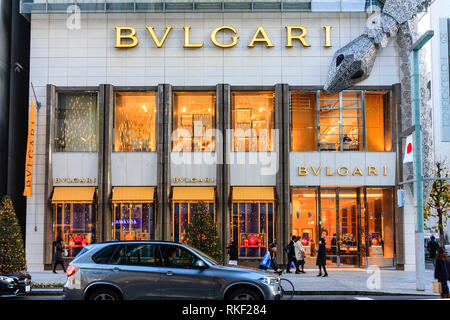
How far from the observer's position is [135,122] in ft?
88.7

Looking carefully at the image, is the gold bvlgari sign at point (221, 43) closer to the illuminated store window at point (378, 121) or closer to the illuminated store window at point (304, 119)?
the illuminated store window at point (304, 119)

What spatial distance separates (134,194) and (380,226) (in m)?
12.2

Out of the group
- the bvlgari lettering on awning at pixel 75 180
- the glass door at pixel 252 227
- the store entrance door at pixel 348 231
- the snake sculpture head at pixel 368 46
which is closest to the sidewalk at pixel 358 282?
the store entrance door at pixel 348 231

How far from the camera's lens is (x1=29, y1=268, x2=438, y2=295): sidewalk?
18.1m

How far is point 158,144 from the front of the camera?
26266mm

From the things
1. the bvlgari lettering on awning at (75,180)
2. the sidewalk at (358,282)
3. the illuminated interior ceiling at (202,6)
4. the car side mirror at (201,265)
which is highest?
the illuminated interior ceiling at (202,6)

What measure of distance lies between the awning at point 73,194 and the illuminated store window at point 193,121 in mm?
4673

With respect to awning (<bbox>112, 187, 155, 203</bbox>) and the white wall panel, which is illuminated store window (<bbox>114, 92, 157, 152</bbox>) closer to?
the white wall panel

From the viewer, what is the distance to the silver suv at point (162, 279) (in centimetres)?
1177

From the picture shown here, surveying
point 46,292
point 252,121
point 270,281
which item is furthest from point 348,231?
point 270,281

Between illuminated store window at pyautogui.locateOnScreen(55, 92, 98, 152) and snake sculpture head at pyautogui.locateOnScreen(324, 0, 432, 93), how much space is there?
11796 millimetres

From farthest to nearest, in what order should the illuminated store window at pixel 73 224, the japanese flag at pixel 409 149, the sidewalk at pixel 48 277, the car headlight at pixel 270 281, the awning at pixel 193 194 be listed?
1. the illuminated store window at pixel 73 224
2. the awning at pixel 193 194
3. the sidewalk at pixel 48 277
4. the japanese flag at pixel 409 149
5. the car headlight at pixel 270 281

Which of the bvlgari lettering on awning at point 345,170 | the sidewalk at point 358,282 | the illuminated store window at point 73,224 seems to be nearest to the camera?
the sidewalk at point 358,282

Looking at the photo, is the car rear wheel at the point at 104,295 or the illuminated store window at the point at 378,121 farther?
the illuminated store window at the point at 378,121
